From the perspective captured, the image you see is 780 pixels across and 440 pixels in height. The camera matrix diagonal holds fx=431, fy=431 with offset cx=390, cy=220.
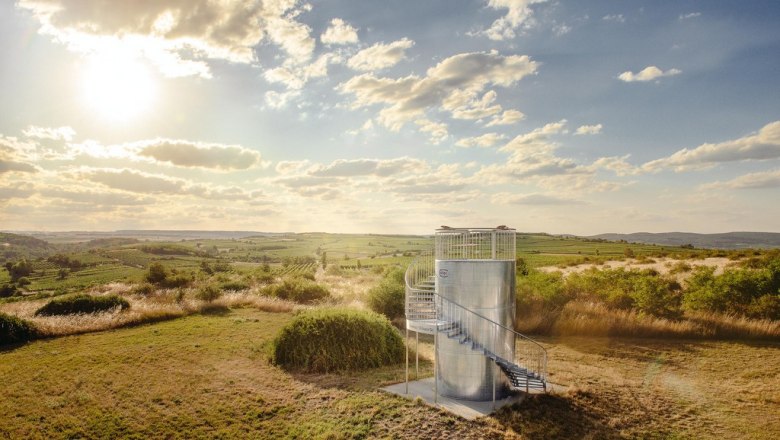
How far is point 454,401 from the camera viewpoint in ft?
46.7

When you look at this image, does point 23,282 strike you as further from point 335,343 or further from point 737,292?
point 737,292

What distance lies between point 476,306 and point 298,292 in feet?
86.4

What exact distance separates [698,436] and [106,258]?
90.9 metres

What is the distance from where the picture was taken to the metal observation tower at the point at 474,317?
14250mm

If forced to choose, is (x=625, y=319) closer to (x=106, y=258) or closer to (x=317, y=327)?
(x=317, y=327)

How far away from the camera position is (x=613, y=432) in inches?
478

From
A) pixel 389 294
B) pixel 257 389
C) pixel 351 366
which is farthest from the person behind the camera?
pixel 389 294

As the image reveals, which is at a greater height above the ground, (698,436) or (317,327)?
(317,327)

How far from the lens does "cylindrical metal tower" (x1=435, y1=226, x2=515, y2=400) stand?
1431cm

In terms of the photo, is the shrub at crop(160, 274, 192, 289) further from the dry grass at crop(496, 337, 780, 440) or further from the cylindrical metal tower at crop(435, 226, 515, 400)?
the cylindrical metal tower at crop(435, 226, 515, 400)

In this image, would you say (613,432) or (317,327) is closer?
(613,432)

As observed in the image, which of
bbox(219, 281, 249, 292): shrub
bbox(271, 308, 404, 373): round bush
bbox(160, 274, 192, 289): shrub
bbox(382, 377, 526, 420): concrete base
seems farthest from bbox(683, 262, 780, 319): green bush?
bbox(160, 274, 192, 289): shrub

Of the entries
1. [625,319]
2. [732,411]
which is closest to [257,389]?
[732,411]

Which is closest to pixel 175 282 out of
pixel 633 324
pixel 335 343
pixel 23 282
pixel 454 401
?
pixel 23 282
